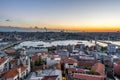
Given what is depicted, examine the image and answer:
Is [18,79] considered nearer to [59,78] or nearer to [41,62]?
[59,78]

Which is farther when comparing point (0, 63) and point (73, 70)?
point (0, 63)

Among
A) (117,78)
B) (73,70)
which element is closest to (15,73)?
(73,70)

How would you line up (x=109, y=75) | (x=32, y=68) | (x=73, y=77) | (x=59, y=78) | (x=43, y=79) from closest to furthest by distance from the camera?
(x=43, y=79), (x=59, y=78), (x=73, y=77), (x=32, y=68), (x=109, y=75)

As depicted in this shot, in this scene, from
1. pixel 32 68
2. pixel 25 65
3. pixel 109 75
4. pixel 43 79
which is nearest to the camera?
pixel 43 79

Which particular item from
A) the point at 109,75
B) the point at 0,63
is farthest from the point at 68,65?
the point at 0,63

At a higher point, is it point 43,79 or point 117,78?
point 43,79

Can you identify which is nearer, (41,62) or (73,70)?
(73,70)

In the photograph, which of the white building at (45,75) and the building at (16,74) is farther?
the building at (16,74)

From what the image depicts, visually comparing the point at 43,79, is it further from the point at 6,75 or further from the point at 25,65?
the point at 25,65

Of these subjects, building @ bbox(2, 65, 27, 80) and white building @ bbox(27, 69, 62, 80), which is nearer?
white building @ bbox(27, 69, 62, 80)
